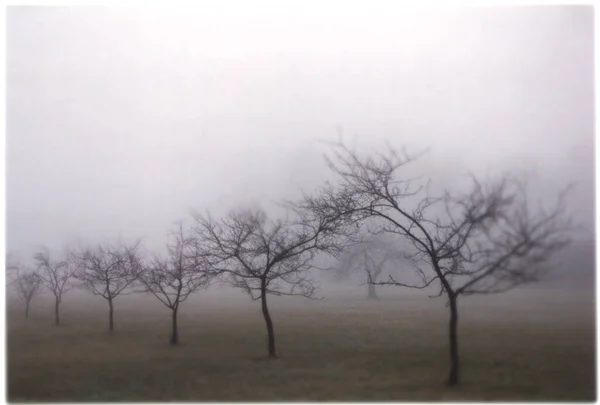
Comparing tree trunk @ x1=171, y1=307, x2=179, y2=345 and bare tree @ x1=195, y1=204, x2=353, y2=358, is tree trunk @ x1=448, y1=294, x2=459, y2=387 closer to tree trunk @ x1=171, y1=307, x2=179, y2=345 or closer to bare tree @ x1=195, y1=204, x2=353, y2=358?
bare tree @ x1=195, y1=204, x2=353, y2=358

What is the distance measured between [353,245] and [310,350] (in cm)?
125


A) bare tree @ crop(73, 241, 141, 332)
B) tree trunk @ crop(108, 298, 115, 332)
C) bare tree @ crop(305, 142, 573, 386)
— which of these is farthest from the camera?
bare tree @ crop(73, 241, 141, 332)

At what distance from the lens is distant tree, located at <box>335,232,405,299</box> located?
6.50 meters

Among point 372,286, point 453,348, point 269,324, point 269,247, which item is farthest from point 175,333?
point 453,348

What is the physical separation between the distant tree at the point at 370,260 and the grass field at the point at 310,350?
0.86ft

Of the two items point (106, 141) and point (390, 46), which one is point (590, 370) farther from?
point (106, 141)

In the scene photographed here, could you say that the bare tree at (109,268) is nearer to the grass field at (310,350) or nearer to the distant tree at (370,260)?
the grass field at (310,350)

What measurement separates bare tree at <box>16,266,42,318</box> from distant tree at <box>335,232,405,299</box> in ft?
11.2

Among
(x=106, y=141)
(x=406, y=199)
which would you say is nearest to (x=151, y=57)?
(x=106, y=141)

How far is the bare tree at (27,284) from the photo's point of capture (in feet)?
22.0

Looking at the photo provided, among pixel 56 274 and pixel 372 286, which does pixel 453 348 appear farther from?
pixel 56 274

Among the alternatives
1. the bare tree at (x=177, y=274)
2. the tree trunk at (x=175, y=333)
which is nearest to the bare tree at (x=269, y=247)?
the bare tree at (x=177, y=274)

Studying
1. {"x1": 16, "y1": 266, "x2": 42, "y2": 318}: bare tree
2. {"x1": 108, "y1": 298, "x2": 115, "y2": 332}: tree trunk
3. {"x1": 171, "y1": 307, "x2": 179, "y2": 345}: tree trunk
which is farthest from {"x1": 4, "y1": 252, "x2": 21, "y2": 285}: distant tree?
{"x1": 171, "y1": 307, "x2": 179, "y2": 345}: tree trunk

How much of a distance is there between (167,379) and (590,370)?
14.7 ft
